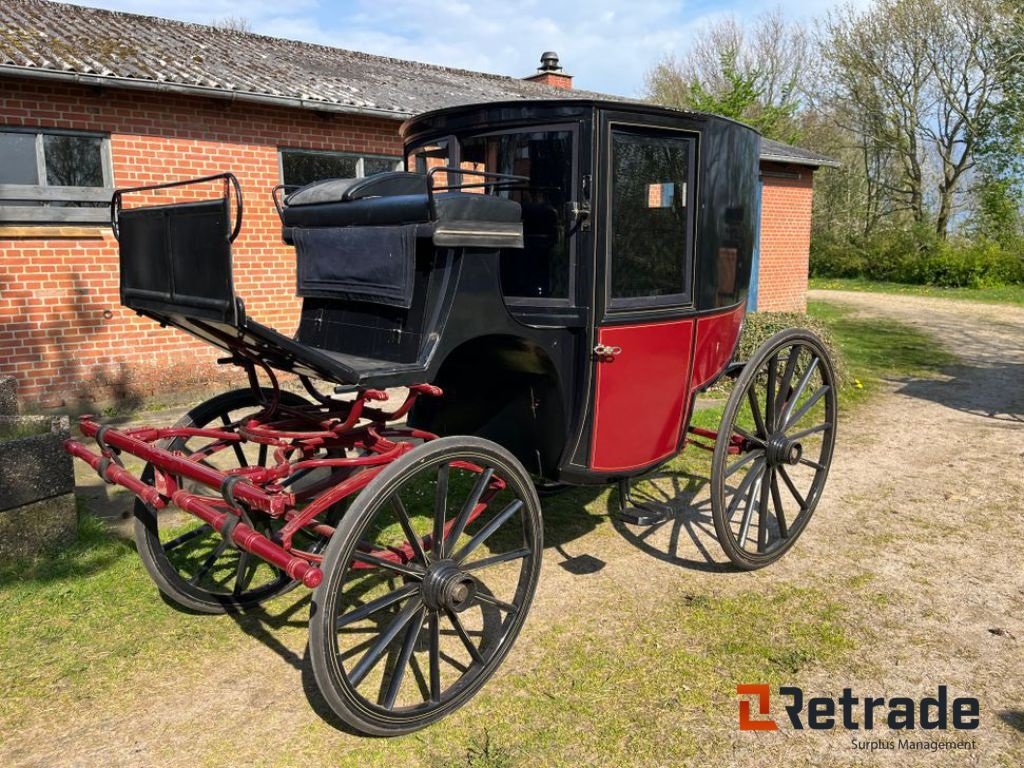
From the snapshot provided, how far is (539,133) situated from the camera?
3.26 meters

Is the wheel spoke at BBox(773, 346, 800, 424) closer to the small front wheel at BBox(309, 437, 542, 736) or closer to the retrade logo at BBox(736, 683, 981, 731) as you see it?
the retrade logo at BBox(736, 683, 981, 731)

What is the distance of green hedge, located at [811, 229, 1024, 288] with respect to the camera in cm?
2108

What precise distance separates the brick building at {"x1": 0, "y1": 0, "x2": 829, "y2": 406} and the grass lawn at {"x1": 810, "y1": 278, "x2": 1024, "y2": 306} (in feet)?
49.0

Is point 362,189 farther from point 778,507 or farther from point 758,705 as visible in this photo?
point 778,507

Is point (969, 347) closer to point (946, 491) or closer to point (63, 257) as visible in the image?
point (946, 491)

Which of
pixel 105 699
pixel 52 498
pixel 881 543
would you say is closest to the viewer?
pixel 105 699

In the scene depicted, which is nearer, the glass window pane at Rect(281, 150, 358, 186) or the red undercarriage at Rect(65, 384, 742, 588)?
the red undercarriage at Rect(65, 384, 742, 588)

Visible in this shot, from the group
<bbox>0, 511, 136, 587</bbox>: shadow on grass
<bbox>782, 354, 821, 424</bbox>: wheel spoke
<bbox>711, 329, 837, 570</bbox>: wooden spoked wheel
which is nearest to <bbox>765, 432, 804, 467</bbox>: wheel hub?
<bbox>711, 329, 837, 570</bbox>: wooden spoked wheel

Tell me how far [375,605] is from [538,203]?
1705 mm

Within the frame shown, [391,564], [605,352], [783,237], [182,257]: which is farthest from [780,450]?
[783,237]

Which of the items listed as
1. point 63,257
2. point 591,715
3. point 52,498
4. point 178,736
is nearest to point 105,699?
point 178,736

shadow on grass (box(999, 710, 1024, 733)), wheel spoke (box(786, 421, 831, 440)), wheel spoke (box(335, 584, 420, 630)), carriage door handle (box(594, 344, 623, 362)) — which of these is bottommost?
shadow on grass (box(999, 710, 1024, 733))

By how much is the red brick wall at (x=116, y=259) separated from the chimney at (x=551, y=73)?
10.3 meters

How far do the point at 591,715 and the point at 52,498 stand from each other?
118 inches
